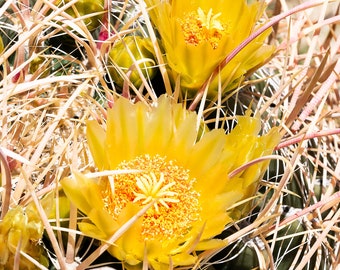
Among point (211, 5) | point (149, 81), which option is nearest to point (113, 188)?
point (149, 81)

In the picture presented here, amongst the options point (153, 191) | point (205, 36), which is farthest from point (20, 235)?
point (205, 36)

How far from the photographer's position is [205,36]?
818 millimetres

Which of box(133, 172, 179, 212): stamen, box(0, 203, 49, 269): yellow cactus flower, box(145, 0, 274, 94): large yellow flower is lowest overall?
box(0, 203, 49, 269): yellow cactus flower

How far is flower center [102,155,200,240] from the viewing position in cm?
67

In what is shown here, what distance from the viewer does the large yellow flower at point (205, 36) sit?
30.6 inches

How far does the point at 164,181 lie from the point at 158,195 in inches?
1.7

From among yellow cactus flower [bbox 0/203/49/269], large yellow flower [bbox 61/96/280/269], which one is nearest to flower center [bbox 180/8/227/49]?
large yellow flower [bbox 61/96/280/269]

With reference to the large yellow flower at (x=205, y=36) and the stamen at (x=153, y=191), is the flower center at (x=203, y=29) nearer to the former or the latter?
the large yellow flower at (x=205, y=36)

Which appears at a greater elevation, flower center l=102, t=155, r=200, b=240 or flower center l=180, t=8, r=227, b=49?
flower center l=180, t=8, r=227, b=49

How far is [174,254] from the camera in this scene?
2.17 feet

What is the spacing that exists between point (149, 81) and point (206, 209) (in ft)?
0.62

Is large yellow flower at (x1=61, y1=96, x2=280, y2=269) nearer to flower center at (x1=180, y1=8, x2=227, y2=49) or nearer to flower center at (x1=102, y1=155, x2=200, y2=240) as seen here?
flower center at (x1=102, y1=155, x2=200, y2=240)

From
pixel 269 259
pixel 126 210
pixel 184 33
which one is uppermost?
pixel 184 33

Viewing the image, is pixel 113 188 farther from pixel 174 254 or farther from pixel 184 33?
pixel 184 33
